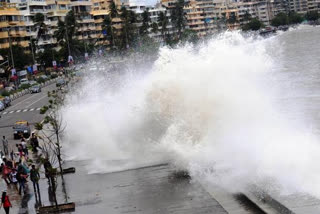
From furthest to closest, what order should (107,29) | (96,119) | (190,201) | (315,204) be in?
1. (107,29)
2. (96,119)
3. (190,201)
4. (315,204)

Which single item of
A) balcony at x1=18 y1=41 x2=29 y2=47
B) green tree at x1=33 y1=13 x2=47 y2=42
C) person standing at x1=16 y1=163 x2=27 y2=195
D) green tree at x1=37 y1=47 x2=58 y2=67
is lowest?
person standing at x1=16 y1=163 x2=27 y2=195

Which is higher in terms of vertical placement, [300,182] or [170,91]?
[170,91]

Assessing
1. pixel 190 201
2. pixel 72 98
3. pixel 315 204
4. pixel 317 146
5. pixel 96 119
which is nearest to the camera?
pixel 315 204

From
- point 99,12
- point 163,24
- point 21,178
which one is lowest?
point 21,178

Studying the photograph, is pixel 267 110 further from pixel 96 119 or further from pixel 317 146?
pixel 96 119

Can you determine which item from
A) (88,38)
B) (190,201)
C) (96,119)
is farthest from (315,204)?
(88,38)

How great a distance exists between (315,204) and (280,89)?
152ft

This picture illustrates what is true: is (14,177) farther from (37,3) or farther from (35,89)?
(37,3)

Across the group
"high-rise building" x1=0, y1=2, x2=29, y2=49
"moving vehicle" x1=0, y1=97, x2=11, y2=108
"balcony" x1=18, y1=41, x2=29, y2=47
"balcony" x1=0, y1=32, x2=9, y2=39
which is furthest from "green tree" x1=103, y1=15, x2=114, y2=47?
"moving vehicle" x1=0, y1=97, x2=11, y2=108

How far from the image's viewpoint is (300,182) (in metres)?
22.8

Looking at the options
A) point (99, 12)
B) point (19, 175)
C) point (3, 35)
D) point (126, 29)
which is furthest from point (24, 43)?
point (19, 175)

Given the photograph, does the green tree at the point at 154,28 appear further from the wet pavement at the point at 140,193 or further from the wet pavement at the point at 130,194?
the wet pavement at the point at 140,193

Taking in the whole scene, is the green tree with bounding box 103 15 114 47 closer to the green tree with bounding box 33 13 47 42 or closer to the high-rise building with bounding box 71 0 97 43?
the high-rise building with bounding box 71 0 97 43

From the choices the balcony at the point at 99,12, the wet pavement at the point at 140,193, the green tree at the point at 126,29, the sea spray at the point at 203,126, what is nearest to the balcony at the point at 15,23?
the green tree at the point at 126,29
